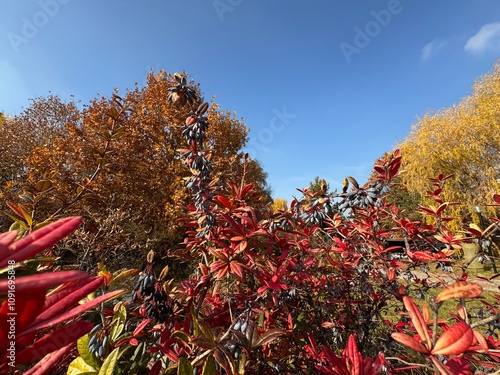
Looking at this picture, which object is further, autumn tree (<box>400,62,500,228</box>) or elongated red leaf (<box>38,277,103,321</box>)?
autumn tree (<box>400,62,500,228</box>)

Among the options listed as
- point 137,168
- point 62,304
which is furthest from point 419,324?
point 137,168

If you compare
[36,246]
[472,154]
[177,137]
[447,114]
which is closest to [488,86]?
[447,114]

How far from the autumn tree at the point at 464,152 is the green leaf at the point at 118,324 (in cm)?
1324

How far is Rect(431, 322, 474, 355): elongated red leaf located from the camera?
2.03ft

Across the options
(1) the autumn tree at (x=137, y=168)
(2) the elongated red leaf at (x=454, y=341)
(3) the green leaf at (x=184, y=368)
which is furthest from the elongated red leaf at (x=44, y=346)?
(1) the autumn tree at (x=137, y=168)

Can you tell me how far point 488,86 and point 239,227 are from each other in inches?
725

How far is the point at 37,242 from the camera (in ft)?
1.17

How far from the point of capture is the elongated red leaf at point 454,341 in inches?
24.3

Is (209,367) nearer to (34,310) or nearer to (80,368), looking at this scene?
(80,368)

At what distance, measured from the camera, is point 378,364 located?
34.9 inches

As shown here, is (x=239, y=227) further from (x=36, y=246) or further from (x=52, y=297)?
(x=36, y=246)

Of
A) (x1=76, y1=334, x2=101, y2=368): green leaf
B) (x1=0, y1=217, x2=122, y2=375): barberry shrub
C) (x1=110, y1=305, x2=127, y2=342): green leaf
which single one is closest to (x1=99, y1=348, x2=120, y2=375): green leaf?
(x1=76, y1=334, x2=101, y2=368): green leaf

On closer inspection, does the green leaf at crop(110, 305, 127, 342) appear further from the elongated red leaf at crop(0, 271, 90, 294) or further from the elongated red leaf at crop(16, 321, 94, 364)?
the elongated red leaf at crop(0, 271, 90, 294)

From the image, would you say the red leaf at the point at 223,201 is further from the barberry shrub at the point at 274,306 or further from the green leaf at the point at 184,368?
the green leaf at the point at 184,368
